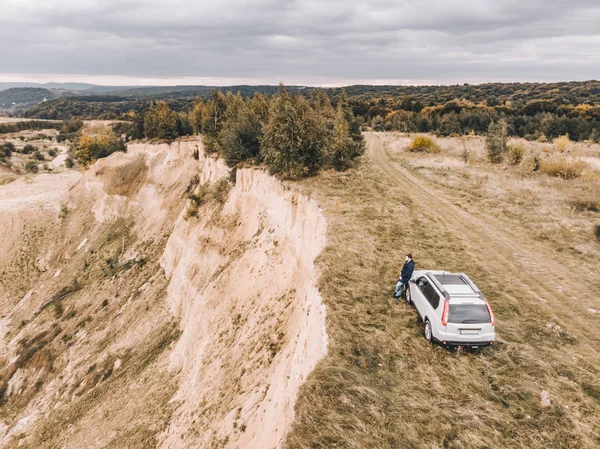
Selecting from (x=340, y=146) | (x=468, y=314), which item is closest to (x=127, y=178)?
(x=340, y=146)

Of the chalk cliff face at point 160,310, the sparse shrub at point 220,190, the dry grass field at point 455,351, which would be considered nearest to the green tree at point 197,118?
the chalk cliff face at point 160,310

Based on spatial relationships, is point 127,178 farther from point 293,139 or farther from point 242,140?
point 293,139

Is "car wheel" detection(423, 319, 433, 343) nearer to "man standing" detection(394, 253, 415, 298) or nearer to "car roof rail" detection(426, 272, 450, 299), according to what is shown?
"car roof rail" detection(426, 272, 450, 299)

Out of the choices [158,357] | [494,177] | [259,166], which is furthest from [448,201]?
[158,357]

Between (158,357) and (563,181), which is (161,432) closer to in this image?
(158,357)

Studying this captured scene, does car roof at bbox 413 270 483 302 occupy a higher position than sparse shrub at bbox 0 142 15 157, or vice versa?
car roof at bbox 413 270 483 302

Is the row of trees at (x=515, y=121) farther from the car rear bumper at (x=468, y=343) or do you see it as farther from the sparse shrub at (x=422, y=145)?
the car rear bumper at (x=468, y=343)

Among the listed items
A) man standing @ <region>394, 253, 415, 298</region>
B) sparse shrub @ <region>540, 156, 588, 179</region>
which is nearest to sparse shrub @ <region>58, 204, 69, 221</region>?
man standing @ <region>394, 253, 415, 298</region>
